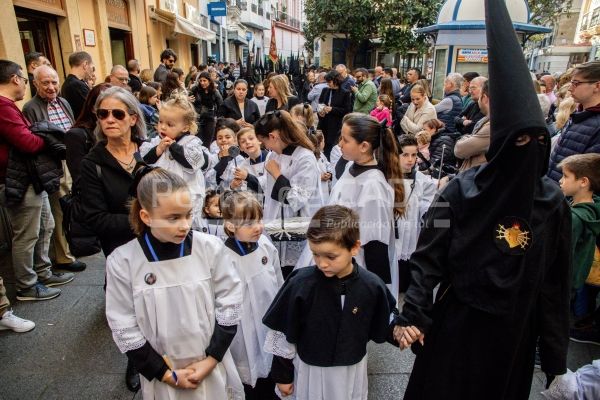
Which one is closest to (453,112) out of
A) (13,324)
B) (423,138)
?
(423,138)

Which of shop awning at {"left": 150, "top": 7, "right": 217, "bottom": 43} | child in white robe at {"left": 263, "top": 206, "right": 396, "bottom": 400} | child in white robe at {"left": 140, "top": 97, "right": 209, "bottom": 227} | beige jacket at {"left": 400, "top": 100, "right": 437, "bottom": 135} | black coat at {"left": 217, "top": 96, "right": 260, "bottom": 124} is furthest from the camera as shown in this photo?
shop awning at {"left": 150, "top": 7, "right": 217, "bottom": 43}

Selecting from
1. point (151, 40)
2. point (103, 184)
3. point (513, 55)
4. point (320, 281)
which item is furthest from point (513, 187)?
point (151, 40)

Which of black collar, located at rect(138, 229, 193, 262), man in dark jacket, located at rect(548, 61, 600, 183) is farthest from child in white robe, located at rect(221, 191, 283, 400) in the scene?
man in dark jacket, located at rect(548, 61, 600, 183)

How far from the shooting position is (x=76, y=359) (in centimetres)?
312

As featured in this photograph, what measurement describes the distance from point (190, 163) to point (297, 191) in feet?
2.83

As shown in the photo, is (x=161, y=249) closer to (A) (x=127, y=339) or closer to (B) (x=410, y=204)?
(A) (x=127, y=339)

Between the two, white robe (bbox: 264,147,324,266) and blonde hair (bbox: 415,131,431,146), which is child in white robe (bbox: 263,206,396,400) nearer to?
white robe (bbox: 264,147,324,266)

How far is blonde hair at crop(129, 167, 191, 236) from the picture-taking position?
72.2 inches

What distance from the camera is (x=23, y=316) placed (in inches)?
143

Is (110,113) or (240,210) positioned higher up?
(110,113)

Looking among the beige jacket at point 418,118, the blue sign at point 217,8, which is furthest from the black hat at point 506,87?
the blue sign at point 217,8

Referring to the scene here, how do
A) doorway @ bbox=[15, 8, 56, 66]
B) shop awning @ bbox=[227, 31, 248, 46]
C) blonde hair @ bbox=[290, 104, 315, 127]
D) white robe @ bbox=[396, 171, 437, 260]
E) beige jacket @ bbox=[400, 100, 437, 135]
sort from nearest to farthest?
white robe @ bbox=[396, 171, 437, 260] → blonde hair @ bbox=[290, 104, 315, 127] → beige jacket @ bbox=[400, 100, 437, 135] → doorway @ bbox=[15, 8, 56, 66] → shop awning @ bbox=[227, 31, 248, 46]

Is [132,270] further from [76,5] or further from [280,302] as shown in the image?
[76,5]

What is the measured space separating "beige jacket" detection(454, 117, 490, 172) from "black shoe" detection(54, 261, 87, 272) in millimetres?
4159
